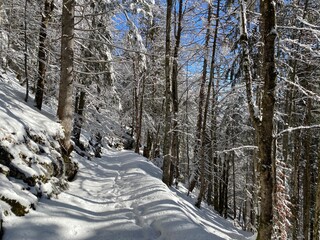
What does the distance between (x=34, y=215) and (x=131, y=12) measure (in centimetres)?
550

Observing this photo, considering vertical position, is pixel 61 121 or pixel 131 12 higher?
pixel 131 12

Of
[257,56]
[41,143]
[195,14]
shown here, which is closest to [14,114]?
[41,143]

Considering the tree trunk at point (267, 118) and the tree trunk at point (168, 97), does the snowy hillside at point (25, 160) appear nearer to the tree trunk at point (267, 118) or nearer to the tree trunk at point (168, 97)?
the tree trunk at point (267, 118)

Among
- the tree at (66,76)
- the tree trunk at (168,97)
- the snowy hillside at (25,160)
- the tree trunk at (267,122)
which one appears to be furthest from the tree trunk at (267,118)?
the tree trunk at (168,97)

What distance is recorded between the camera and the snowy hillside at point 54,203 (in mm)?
4156

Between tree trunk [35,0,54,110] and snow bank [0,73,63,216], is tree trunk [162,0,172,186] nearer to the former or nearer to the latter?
→ tree trunk [35,0,54,110]

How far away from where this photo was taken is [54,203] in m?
5.15

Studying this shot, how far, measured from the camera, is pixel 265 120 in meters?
4.41

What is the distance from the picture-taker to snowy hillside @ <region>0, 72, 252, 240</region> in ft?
13.6

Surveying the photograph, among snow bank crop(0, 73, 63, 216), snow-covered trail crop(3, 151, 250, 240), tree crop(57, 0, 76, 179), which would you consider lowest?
snow-covered trail crop(3, 151, 250, 240)

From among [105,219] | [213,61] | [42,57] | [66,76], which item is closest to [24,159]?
[105,219]

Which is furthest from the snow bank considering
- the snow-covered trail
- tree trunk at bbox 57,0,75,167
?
tree trunk at bbox 57,0,75,167

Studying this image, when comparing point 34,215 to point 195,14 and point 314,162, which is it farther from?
point 314,162

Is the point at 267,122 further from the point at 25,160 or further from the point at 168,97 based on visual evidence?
the point at 168,97
